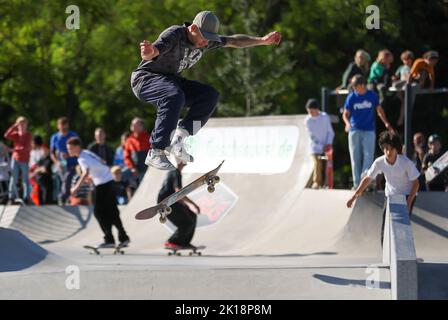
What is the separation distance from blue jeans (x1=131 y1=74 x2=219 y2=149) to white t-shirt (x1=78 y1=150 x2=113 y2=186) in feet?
12.9

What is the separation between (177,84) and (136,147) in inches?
293

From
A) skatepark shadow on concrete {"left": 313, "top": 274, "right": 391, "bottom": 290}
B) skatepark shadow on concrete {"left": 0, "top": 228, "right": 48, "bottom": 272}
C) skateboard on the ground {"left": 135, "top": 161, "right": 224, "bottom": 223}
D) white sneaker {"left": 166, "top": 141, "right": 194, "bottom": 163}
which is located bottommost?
skatepark shadow on concrete {"left": 313, "top": 274, "right": 391, "bottom": 290}

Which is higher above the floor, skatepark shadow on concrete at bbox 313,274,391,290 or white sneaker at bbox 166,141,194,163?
white sneaker at bbox 166,141,194,163

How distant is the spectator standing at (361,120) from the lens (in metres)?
11.9

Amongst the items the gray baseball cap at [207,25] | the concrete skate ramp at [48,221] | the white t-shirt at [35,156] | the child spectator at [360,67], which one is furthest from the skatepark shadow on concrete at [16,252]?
the white t-shirt at [35,156]

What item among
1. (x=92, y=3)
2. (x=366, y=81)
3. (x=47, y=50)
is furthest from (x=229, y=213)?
(x=47, y=50)

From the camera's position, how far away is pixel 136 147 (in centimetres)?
1603

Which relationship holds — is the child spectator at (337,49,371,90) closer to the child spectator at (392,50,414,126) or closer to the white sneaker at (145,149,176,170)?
the child spectator at (392,50,414,126)

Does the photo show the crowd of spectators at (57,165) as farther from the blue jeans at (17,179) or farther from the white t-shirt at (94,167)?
the white t-shirt at (94,167)

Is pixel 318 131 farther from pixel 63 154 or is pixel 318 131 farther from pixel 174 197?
pixel 63 154

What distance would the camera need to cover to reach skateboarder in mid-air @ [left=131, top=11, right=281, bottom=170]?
8.50 meters

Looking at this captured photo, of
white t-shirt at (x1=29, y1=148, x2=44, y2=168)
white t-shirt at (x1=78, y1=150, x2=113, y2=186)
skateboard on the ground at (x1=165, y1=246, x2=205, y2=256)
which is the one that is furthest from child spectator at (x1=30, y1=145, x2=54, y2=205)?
skateboard on the ground at (x1=165, y1=246, x2=205, y2=256)

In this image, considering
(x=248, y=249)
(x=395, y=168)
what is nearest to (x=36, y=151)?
(x=248, y=249)
